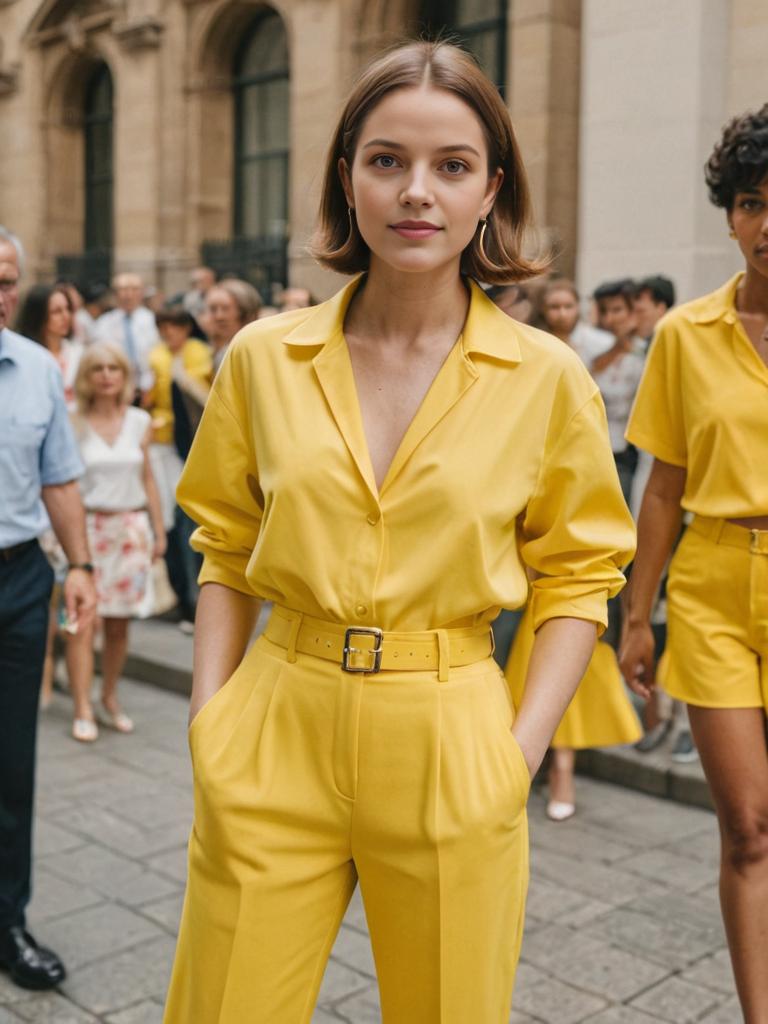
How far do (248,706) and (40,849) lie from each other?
3.26 m

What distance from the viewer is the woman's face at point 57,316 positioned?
7.06m

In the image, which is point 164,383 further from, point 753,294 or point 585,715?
point 753,294

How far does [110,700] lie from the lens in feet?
23.2

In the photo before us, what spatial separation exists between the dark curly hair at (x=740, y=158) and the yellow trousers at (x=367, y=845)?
1.69m

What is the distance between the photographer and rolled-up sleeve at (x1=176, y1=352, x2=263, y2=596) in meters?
2.31

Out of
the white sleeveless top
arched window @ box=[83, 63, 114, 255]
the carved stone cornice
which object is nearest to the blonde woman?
the white sleeveless top

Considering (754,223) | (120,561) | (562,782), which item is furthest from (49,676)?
(754,223)

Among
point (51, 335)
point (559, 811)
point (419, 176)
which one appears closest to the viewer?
point (419, 176)

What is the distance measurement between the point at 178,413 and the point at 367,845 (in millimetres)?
6378

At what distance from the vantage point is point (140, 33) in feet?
56.5

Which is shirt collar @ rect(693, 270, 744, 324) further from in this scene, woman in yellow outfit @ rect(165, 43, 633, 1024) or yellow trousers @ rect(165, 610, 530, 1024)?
yellow trousers @ rect(165, 610, 530, 1024)

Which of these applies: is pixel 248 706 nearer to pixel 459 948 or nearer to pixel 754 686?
pixel 459 948

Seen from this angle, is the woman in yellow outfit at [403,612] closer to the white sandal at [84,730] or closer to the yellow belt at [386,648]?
the yellow belt at [386,648]

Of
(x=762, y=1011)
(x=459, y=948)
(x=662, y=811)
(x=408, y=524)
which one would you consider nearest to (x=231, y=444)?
(x=408, y=524)
